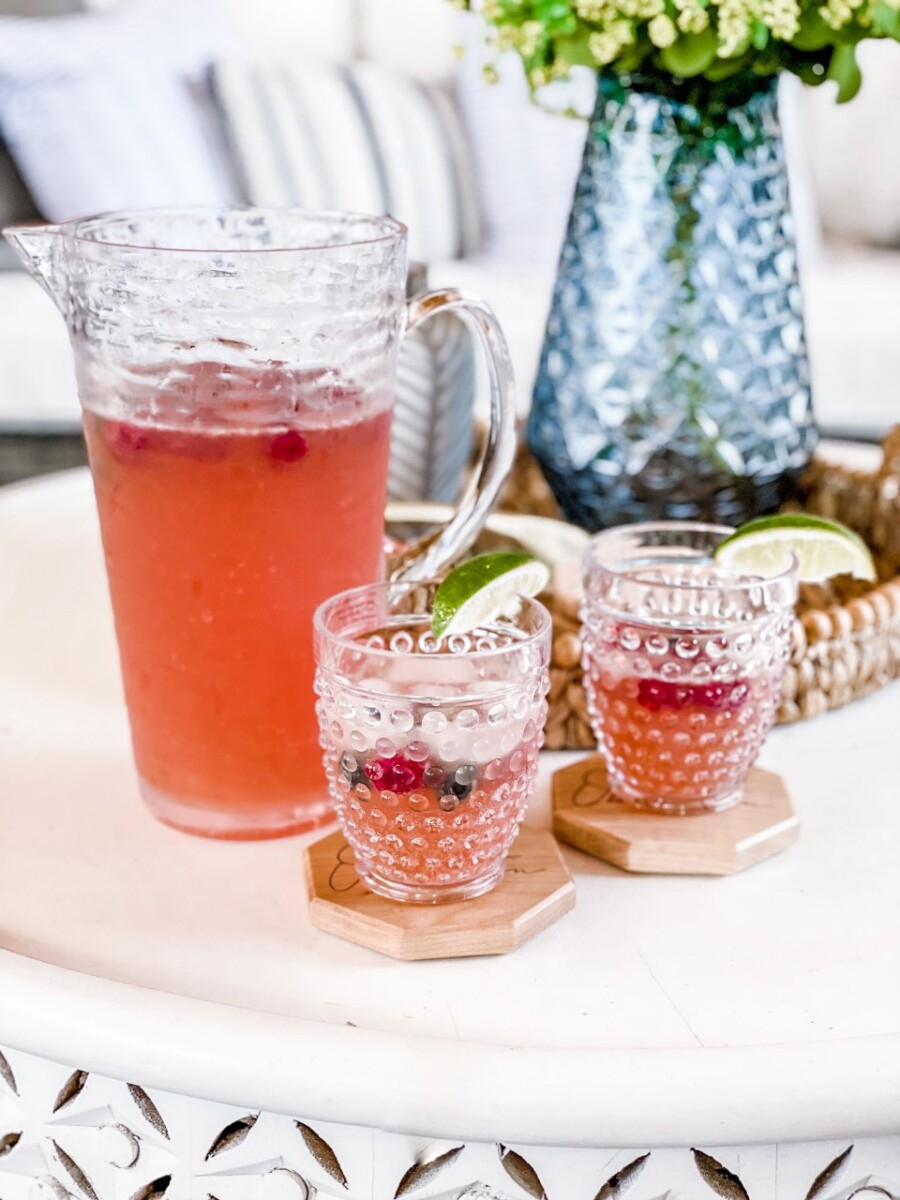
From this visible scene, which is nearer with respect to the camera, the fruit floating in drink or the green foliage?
the fruit floating in drink

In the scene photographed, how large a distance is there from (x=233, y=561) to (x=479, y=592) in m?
0.12

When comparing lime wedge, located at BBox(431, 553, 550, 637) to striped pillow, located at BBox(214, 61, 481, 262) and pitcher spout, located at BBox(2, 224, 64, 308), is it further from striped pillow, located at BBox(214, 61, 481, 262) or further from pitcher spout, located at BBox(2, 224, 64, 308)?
striped pillow, located at BBox(214, 61, 481, 262)

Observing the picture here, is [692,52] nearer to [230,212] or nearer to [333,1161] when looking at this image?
[230,212]

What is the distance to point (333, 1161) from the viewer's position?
56cm

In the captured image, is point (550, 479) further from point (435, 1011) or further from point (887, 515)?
point (435, 1011)


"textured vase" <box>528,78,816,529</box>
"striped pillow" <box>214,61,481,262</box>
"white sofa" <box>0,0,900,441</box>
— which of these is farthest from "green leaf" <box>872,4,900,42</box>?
"striped pillow" <box>214,61,481,262</box>

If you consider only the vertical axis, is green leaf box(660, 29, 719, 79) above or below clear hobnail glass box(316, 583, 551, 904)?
above

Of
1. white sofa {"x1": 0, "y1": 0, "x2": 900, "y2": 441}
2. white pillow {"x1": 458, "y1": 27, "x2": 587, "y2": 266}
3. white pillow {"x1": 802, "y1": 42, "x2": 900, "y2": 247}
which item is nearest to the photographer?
white sofa {"x1": 0, "y1": 0, "x2": 900, "y2": 441}

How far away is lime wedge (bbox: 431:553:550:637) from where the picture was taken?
0.64 m

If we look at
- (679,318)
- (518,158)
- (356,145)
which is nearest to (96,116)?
(356,145)

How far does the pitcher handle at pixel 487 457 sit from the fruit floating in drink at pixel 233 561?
0.04m

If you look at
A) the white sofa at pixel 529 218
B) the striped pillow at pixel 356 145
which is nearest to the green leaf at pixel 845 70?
the white sofa at pixel 529 218

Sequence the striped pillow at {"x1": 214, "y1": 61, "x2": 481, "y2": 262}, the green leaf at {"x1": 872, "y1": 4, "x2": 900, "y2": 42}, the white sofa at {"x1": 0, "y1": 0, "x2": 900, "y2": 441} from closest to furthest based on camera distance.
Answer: the green leaf at {"x1": 872, "y1": 4, "x2": 900, "y2": 42} < the white sofa at {"x1": 0, "y1": 0, "x2": 900, "y2": 441} < the striped pillow at {"x1": 214, "y1": 61, "x2": 481, "y2": 262}

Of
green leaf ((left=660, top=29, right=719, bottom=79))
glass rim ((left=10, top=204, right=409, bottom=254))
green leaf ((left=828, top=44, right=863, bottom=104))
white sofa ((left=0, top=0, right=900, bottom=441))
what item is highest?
green leaf ((left=660, top=29, right=719, bottom=79))
